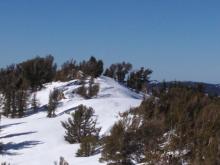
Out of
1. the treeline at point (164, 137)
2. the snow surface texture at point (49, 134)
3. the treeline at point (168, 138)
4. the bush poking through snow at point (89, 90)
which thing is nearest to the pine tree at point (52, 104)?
the snow surface texture at point (49, 134)

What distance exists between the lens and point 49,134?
1215 inches

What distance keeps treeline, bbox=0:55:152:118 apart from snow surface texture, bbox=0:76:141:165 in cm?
147

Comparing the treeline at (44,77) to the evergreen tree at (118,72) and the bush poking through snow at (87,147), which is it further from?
the bush poking through snow at (87,147)

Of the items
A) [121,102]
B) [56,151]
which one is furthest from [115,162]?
[121,102]

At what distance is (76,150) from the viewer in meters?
26.0

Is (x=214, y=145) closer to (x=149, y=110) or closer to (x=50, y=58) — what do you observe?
(x=149, y=110)

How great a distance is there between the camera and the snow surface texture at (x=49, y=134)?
83.5ft

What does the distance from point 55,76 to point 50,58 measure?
3250mm

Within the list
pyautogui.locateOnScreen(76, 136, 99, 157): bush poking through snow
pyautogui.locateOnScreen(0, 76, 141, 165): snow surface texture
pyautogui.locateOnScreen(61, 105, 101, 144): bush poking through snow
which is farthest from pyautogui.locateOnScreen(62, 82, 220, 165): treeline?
pyautogui.locateOnScreen(61, 105, 101, 144): bush poking through snow

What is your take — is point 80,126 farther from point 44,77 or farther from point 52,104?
point 44,77

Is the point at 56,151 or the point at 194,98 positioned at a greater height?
the point at 194,98

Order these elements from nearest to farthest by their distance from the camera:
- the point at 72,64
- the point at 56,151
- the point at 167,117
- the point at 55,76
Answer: the point at 167,117 → the point at 56,151 → the point at 55,76 → the point at 72,64

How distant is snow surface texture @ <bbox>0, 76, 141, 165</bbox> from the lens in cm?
2544

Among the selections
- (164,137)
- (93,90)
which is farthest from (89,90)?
(164,137)
